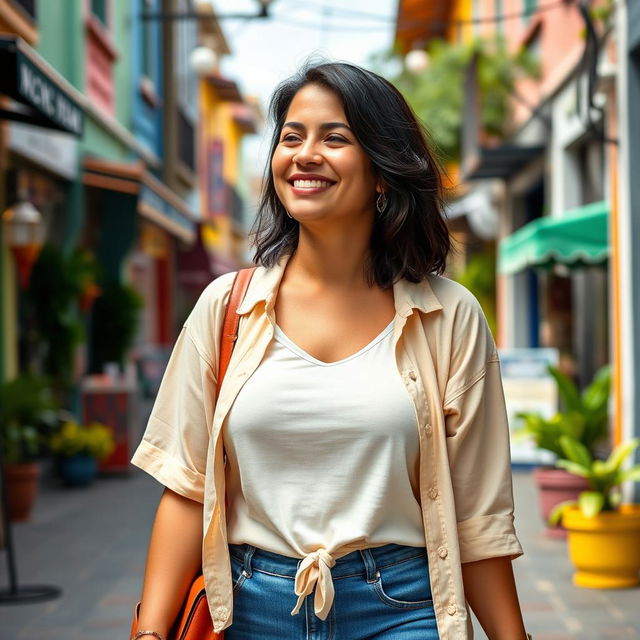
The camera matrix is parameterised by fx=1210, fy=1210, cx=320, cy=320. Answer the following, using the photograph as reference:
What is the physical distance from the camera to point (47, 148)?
37.4ft

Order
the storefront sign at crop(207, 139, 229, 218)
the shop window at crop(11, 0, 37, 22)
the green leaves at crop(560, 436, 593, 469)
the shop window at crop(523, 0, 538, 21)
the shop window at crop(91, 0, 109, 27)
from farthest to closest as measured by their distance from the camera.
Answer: the storefront sign at crop(207, 139, 229, 218)
the shop window at crop(91, 0, 109, 27)
the shop window at crop(523, 0, 538, 21)
the shop window at crop(11, 0, 37, 22)
the green leaves at crop(560, 436, 593, 469)

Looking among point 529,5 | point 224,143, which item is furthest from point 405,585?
point 224,143

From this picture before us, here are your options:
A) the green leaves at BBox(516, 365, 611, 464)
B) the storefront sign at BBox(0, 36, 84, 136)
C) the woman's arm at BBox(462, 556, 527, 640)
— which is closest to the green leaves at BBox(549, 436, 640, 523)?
the green leaves at BBox(516, 365, 611, 464)

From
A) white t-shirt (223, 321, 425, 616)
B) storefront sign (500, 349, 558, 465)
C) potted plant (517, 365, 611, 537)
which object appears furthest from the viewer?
storefront sign (500, 349, 558, 465)

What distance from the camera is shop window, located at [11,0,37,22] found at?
10057 millimetres

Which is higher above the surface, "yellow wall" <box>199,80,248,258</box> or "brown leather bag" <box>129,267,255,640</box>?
"yellow wall" <box>199,80,248,258</box>

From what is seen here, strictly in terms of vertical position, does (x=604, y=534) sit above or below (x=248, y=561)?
below

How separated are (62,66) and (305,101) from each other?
413 inches

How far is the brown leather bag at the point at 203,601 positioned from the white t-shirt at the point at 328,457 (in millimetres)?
133

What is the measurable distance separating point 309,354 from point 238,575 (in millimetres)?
463

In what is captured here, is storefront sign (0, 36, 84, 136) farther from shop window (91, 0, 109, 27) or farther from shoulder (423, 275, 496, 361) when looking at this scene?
shop window (91, 0, 109, 27)

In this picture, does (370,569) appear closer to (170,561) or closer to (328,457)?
(328,457)

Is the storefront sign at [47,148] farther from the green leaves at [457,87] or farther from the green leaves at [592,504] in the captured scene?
the green leaves at [592,504]

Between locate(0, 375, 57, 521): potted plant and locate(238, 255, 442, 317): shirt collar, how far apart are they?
6625 mm
